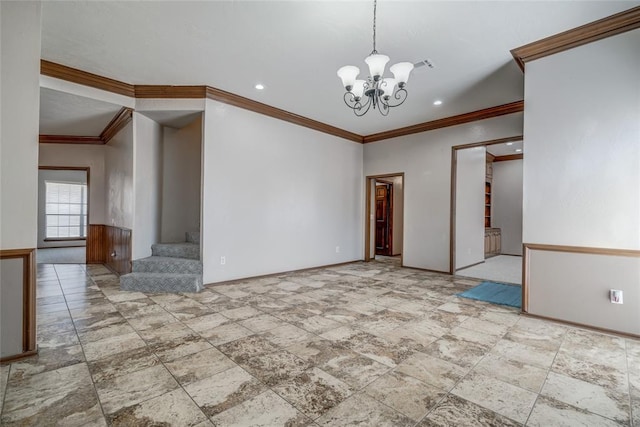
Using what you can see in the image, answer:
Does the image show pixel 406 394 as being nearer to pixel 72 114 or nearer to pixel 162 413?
pixel 162 413

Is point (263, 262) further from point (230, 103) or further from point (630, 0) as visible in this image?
point (630, 0)

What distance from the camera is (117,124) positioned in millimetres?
5461

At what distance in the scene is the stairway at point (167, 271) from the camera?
421 cm

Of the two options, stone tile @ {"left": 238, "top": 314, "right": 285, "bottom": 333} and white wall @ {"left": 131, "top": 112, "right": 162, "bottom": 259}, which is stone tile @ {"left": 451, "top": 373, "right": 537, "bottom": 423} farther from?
white wall @ {"left": 131, "top": 112, "right": 162, "bottom": 259}

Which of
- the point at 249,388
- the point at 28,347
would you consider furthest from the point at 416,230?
the point at 28,347

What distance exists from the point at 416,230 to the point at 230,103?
176 inches

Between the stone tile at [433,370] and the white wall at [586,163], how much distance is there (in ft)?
6.15

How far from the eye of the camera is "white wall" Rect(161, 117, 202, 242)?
5.44 meters

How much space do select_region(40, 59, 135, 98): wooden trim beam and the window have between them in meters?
7.67

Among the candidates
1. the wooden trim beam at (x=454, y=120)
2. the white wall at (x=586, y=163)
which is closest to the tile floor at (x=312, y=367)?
the white wall at (x=586, y=163)

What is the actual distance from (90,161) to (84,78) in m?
3.84

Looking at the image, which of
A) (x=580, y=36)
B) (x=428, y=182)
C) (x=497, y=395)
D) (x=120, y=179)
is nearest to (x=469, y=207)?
(x=428, y=182)

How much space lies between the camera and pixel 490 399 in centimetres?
186

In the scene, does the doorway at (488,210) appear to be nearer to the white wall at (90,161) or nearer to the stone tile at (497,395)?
the stone tile at (497,395)
